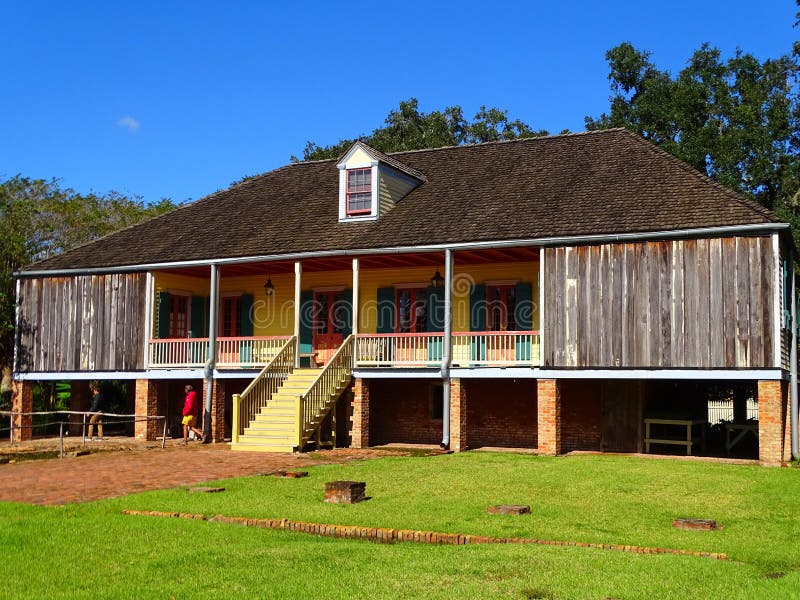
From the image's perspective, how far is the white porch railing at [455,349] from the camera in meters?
23.3

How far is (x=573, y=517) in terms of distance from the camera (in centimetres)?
1276

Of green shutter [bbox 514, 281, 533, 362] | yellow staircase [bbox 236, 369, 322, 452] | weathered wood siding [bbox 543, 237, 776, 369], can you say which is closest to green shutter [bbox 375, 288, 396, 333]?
yellow staircase [bbox 236, 369, 322, 452]

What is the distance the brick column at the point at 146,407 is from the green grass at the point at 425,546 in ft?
37.5

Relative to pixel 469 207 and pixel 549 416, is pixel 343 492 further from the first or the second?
pixel 469 207

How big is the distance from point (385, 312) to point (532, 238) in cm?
630

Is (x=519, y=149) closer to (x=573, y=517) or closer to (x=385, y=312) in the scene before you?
(x=385, y=312)

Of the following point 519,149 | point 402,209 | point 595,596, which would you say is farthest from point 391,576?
point 519,149

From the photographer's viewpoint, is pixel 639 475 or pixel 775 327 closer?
pixel 639 475

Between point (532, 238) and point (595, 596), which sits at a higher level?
point (532, 238)

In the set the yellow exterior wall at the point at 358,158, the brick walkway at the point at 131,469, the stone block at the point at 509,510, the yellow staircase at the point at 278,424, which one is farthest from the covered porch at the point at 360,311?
the stone block at the point at 509,510

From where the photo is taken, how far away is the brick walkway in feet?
49.7

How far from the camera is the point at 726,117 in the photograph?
3991cm

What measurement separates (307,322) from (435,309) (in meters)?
4.15

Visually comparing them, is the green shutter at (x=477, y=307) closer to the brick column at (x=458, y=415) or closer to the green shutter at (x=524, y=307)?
the green shutter at (x=524, y=307)
